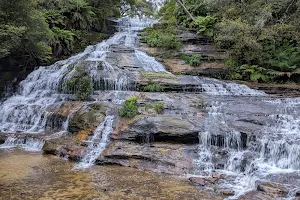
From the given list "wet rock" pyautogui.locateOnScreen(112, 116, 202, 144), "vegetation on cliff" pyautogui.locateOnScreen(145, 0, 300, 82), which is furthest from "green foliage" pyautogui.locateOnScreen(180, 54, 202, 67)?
"wet rock" pyautogui.locateOnScreen(112, 116, 202, 144)

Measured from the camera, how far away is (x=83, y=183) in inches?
278

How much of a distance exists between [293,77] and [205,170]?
31.9 feet

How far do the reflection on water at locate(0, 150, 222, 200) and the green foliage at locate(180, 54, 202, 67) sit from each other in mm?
10040

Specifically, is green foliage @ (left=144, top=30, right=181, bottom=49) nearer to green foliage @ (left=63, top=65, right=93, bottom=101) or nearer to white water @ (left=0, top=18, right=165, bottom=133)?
white water @ (left=0, top=18, right=165, bottom=133)

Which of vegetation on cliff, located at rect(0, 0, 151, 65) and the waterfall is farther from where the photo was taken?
the waterfall

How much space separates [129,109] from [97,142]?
1692 millimetres

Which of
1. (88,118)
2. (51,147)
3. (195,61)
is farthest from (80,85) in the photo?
(195,61)

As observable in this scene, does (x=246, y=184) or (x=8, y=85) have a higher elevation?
(x=8, y=85)

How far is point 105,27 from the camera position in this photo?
23.2 metres

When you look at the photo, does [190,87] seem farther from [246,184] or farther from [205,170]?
[246,184]

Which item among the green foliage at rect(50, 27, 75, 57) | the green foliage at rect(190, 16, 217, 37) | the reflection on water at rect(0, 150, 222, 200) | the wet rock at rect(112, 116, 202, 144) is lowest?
the reflection on water at rect(0, 150, 222, 200)

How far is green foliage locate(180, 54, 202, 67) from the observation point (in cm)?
1692

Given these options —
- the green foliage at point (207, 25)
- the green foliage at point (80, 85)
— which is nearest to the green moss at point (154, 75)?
the green foliage at point (80, 85)

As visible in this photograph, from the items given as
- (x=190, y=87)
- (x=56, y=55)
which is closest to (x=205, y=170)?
(x=190, y=87)
